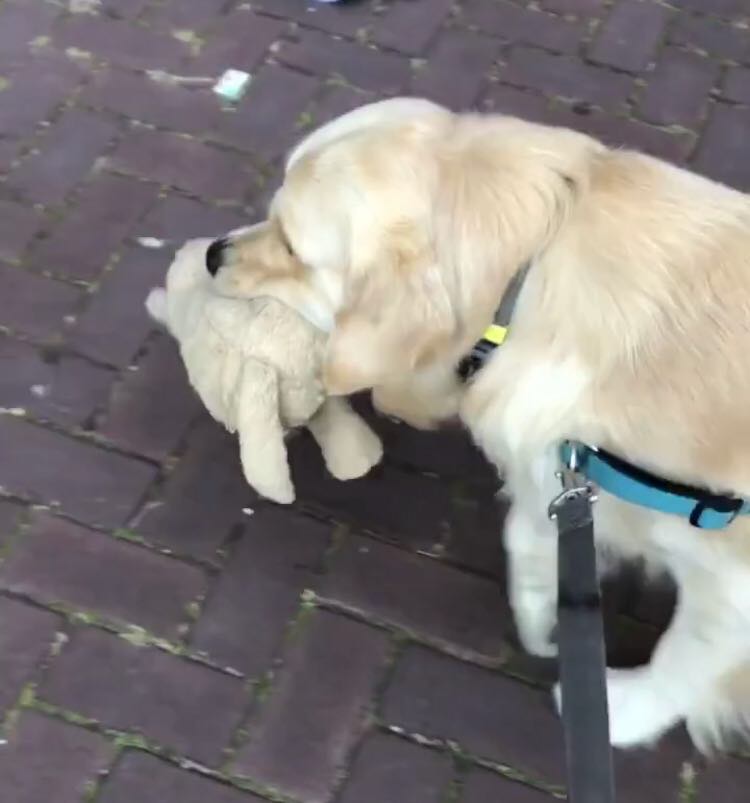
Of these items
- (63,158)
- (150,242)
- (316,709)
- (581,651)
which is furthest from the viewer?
(63,158)

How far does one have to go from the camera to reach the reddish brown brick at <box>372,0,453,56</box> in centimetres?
327

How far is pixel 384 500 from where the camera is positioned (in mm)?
2422

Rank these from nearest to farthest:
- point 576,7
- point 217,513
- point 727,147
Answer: point 217,513, point 727,147, point 576,7

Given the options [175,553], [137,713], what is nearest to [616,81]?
[175,553]

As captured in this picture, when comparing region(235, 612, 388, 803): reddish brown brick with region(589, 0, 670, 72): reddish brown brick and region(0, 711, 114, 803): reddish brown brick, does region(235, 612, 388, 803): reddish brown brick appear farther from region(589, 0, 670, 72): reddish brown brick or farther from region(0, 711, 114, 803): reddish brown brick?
region(589, 0, 670, 72): reddish brown brick

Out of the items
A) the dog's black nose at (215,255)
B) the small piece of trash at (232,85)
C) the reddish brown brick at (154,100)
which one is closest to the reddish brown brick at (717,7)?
the small piece of trash at (232,85)

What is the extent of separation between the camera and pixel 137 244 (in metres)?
2.78

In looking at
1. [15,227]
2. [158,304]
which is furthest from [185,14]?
[158,304]

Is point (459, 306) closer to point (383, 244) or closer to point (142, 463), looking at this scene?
point (383, 244)

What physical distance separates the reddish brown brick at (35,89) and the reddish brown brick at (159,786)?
170 cm

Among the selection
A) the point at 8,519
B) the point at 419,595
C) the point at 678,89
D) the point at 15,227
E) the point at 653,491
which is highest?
the point at 653,491

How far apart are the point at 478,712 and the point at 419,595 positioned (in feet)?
0.86

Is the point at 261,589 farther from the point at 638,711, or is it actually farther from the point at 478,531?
the point at 638,711

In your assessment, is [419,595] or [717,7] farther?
[717,7]
